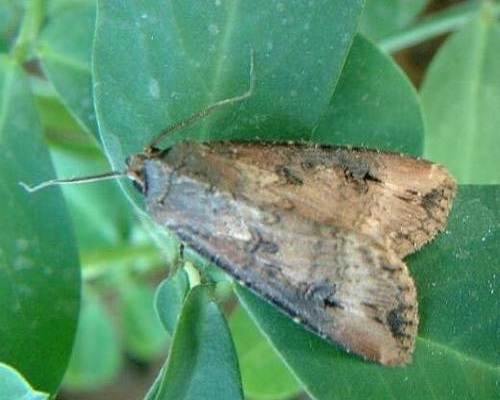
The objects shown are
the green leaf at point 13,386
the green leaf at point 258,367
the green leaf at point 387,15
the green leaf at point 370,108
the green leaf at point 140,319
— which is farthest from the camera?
the green leaf at point 140,319

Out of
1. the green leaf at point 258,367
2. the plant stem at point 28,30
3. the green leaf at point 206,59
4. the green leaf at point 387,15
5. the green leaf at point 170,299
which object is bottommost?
the green leaf at point 170,299

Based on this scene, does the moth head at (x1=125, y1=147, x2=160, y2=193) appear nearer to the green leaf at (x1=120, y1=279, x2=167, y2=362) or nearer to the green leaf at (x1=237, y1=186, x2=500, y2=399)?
the green leaf at (x1=237, y1=186, x2=500, y2=399)

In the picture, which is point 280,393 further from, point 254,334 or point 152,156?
point 152,156

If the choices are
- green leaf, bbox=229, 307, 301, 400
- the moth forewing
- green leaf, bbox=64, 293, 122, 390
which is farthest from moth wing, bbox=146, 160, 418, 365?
green leaf, bbox=64, 293, 122, 390

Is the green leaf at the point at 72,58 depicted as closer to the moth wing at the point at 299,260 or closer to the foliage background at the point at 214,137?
the foliage background at the point at 214,137

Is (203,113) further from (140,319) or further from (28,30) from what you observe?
(140,319)

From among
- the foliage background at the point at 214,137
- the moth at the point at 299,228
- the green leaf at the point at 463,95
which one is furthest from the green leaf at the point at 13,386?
the green leaf at the point at 463,95
